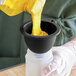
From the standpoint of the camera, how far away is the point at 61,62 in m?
0.55

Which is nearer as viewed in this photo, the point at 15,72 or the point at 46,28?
the point at 46,28

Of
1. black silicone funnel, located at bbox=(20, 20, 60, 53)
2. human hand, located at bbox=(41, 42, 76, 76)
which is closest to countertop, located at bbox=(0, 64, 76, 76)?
human hand, located at bbox=(41, 42, 76, 76)

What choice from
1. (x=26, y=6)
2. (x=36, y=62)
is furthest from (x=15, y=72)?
(x=26, y=6)

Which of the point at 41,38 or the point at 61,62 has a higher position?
the point at 41,38

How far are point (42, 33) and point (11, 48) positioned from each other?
0.43 m

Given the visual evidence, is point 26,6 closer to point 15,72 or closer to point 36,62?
point 36,62

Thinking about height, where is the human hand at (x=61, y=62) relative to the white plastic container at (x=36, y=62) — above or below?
below

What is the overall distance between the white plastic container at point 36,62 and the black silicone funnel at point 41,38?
3 centimetres

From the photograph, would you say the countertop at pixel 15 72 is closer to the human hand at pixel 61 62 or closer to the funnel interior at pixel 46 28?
the human hand at pixel 61 62

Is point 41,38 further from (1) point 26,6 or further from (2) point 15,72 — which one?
(2) point 15,72

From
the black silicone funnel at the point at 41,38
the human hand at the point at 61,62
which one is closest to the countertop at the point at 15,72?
Result: the human hand at the point at 61,62

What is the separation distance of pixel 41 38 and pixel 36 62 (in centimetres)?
11

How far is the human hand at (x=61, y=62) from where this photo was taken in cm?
49

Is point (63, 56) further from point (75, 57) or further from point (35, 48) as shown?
point (35, 48)
